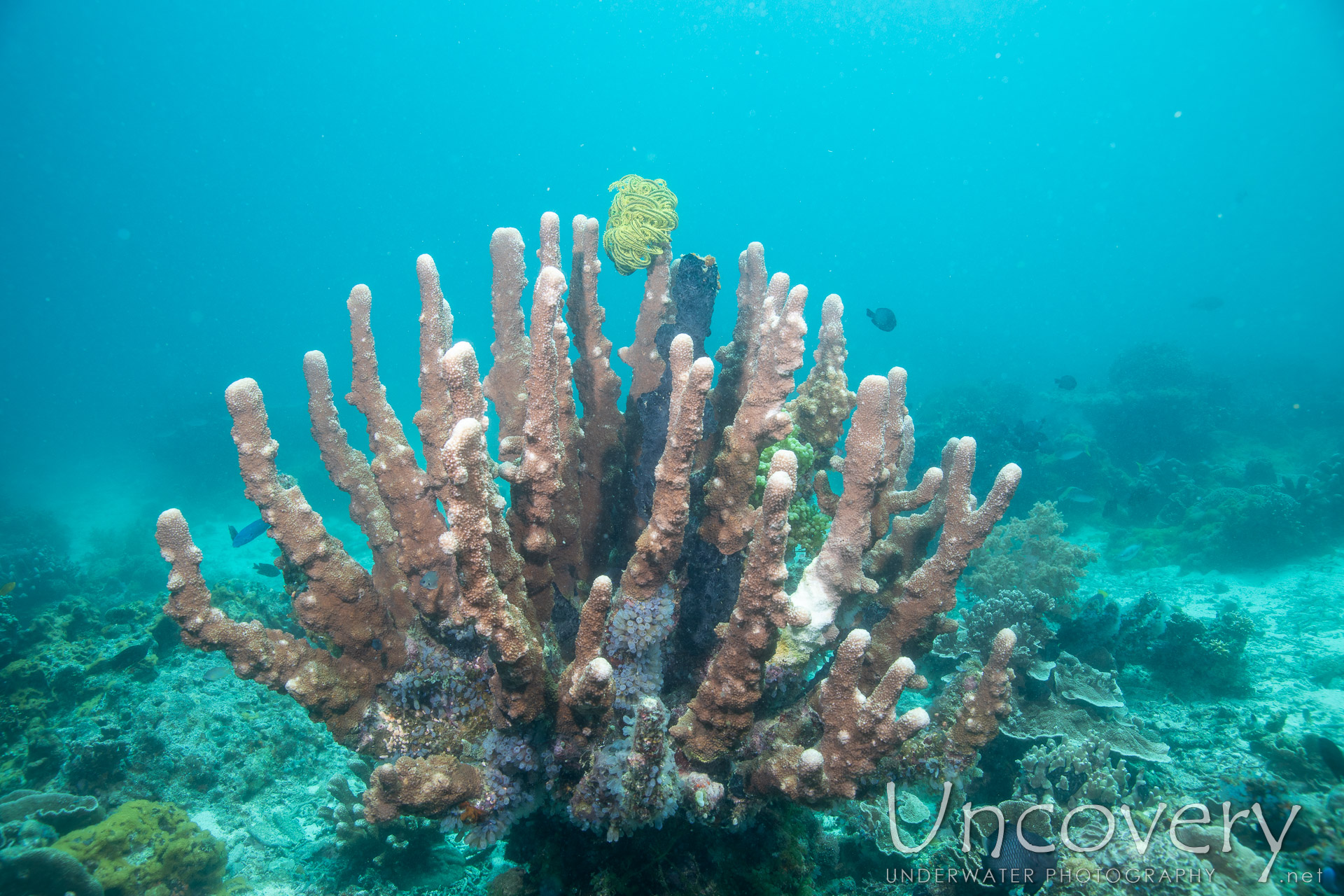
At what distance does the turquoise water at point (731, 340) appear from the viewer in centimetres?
429

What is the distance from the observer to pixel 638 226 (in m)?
3.91

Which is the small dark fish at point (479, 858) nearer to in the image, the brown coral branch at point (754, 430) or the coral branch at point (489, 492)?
the coral branch at point (489, 492)

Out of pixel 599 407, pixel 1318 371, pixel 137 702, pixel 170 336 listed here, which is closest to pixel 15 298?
pixel 170 336

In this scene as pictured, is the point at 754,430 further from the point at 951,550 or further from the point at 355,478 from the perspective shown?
the point at 355,478

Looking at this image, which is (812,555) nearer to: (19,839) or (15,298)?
(19,839)

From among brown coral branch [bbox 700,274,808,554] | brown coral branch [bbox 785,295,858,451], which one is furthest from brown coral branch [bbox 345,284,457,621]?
brown coral branch [bbox 785,295,858,451]

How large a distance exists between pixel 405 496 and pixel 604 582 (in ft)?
5.76

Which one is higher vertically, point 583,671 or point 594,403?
point 594,403

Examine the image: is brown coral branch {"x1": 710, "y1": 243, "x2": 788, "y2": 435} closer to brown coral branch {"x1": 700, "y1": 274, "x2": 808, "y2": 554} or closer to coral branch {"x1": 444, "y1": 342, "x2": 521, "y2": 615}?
brown coral branch {"x1": 700, "y1": 274, "x2": 808, "y2": 554}

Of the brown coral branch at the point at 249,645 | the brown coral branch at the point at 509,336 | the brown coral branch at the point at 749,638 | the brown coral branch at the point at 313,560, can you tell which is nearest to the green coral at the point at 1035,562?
the brown coral branch at the point at 749,638

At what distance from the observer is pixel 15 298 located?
91.6 m

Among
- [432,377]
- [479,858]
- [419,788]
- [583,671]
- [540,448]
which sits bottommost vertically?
[479,858]

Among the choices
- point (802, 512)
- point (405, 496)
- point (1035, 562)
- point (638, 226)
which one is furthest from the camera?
point (1035, 562)

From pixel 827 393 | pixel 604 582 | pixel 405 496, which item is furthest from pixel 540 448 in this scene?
pixel 827 393
